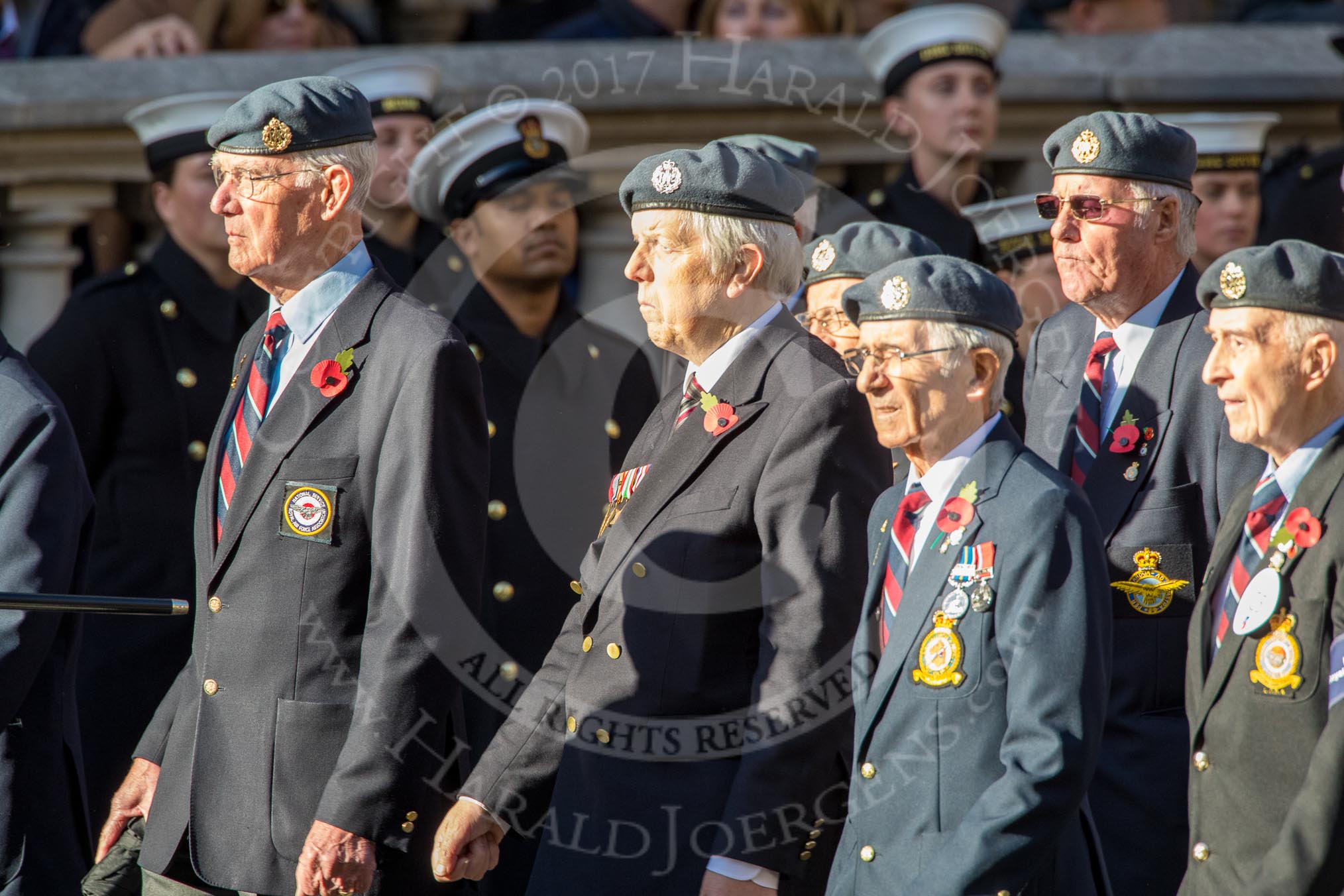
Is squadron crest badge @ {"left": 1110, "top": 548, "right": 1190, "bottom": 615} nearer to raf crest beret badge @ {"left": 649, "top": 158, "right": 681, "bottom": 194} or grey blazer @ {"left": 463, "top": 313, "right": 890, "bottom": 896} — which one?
grey blazer @ {"left": 463, "top": 313, "right": 890, "bottom": 896}

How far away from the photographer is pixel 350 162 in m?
4.08

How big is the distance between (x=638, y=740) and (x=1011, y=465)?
85cm

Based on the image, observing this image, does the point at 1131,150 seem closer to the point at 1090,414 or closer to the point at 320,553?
the point at 1090,414

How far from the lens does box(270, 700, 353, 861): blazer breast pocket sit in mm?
3885

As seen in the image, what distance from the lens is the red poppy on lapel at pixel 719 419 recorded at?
3.83 m

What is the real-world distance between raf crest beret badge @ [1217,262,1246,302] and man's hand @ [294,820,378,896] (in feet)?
5.97

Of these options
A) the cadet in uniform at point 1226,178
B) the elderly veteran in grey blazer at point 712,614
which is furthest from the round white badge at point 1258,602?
the cadet in uniform at point 1226,178

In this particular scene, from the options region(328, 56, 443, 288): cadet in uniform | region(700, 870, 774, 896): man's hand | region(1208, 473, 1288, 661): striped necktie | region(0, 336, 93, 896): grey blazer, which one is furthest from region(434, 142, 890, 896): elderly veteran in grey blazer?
Result: region(328, 56, 443, 288): cadet in uniform

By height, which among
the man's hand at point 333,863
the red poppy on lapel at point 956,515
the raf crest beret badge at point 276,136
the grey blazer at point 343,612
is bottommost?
the man's hand at point 333,863

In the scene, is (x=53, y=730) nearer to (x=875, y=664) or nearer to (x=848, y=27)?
(x=875, y=664)

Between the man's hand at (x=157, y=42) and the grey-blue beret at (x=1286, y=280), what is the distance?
4687 mm

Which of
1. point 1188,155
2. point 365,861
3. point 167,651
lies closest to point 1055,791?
point 365,861

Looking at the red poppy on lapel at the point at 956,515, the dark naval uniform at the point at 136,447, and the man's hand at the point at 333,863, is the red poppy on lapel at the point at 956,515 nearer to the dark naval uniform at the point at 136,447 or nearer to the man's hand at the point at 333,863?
the man's hand at the point at 333,863

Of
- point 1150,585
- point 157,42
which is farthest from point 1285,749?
point 157,42
